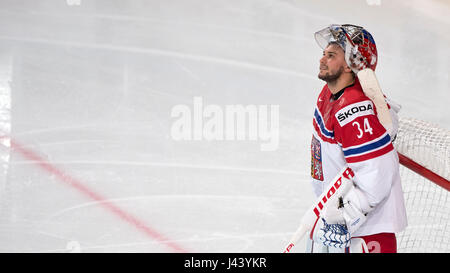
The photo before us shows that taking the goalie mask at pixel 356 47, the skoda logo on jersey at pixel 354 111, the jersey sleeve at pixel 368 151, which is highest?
the goalie mask at pixel 356 47

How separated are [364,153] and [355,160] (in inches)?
1.4

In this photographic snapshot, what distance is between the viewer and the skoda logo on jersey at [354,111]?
1.47 meters

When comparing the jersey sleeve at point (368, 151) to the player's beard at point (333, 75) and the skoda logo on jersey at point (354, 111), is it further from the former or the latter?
the player's beard at point (333, 75)

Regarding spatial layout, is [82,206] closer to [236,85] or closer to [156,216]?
[156,216]

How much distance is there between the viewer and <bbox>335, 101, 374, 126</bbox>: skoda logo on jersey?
147 cm

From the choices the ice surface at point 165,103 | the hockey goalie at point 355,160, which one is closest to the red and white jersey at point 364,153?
the hockey goalie at point 355,160

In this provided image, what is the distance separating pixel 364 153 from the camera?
144cm

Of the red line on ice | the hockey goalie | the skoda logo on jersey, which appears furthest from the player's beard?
the red line on ice

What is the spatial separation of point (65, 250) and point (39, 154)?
0.61 meters

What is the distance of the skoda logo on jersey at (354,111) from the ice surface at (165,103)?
1480mm

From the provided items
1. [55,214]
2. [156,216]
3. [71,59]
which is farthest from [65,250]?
[71,59]

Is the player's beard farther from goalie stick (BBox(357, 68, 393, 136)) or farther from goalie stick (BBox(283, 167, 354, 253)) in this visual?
goalie stick (BBox(283, 167, 354, 253))
